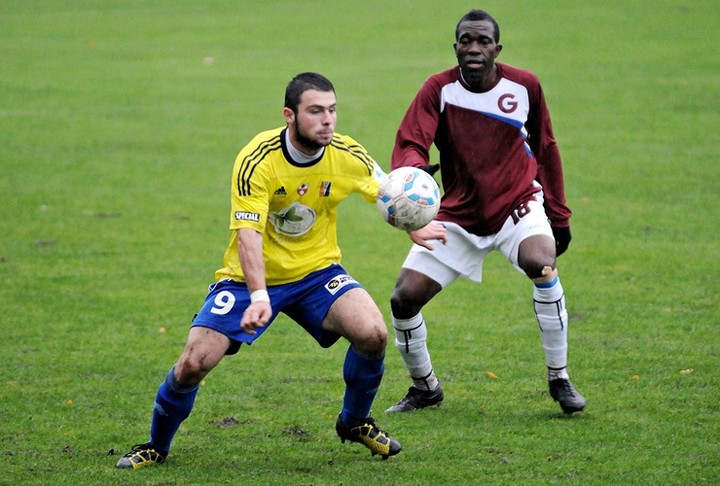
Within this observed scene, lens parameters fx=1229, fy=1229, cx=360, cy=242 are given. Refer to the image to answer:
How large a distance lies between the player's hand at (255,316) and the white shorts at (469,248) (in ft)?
6.11

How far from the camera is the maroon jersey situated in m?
8.25

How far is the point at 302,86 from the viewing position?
7.05 meters

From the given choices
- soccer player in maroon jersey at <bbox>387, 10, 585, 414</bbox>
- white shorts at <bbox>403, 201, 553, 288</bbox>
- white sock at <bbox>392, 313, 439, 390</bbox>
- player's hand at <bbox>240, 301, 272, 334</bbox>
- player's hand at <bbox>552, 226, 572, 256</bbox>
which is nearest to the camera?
player's hand at <bbox>240, 301, 272, 334</bbox>

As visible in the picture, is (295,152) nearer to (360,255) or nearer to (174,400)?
(174,400)

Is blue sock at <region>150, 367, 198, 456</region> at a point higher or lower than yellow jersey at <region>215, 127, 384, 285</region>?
lower

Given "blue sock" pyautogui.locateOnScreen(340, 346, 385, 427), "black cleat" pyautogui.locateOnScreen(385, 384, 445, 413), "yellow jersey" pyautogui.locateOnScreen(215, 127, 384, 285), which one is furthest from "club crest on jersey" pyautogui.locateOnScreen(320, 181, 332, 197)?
"black cleat" pyautogui.locateOnScreen(385, 384, 445, 413)

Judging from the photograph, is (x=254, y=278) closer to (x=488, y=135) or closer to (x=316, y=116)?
(x=316, y=116)

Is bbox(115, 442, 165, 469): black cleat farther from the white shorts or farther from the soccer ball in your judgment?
the white shorts

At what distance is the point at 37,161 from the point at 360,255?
283 inches

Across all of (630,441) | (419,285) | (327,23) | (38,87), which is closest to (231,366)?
A: (419,285)

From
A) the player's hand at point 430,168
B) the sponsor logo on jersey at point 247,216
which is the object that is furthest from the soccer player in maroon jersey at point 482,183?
the sponsor logo on jersey at point 247,216

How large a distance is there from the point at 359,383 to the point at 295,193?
Result: 3.88 ft

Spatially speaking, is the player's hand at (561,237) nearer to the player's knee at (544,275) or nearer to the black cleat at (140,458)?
the player's knee at (544,275)

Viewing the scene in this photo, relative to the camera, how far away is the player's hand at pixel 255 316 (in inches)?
261
